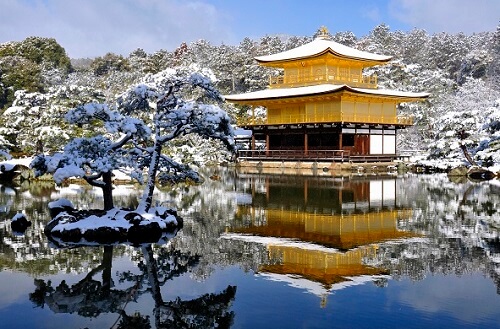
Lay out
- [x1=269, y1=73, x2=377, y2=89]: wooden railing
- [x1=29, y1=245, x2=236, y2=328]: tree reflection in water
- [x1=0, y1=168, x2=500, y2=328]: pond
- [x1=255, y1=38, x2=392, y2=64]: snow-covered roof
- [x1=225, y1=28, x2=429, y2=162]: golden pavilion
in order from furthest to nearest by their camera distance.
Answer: [x1=269, y1=73, x2=377, y2=89]: wooden railing < [x1=255, y1=38, x2=392, y2=64]: snow-covered roof < [x1=225, y1=28, x2=429, y2=162]: golden pavilion < [x1=0, y1=168, x2=500, y2=328]: pond < [x1=29, y1=245, x2=236, y2=328]: tree reflection in water

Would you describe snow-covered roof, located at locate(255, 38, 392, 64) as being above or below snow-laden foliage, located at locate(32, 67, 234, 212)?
above

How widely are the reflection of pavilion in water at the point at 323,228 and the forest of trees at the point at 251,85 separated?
15.9 feet

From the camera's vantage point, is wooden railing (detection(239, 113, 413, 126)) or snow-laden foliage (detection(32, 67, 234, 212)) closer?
snow-laden foliage (detection(32, 67, 234, 212))

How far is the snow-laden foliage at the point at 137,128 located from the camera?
14133mm

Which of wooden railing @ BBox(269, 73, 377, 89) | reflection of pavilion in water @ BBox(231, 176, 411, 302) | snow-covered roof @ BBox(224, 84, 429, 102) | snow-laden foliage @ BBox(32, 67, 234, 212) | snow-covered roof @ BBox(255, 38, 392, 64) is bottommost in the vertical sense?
reflection of pavilion in water @ BBox(231, 176, 411, 302)

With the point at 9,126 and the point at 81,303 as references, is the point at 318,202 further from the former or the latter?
the point at 9,126

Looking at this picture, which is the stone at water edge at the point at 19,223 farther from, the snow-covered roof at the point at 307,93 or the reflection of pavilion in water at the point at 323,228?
the snow-covered roof at the point at 307,93

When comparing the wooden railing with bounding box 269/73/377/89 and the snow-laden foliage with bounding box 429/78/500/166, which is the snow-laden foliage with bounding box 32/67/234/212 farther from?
the wooden railing with bounding box 269/73/377/89

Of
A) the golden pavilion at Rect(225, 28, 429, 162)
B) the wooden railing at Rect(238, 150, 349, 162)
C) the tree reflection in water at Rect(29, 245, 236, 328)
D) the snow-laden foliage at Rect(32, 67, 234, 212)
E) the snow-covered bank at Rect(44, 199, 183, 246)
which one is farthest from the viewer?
the golden pavilion at Rect(225, 28, 429, 162)

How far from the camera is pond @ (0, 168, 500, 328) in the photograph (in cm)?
816

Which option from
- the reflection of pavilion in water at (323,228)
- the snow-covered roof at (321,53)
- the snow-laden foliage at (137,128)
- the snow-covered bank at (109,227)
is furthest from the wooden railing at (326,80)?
the snow-covered bank at (109,227)

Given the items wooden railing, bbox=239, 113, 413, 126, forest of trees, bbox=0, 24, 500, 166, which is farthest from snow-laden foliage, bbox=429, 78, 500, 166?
wooden railing, bbox=239, 113, 413, 126

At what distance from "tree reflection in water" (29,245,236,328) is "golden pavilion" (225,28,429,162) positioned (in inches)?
1189

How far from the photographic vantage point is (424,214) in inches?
708
